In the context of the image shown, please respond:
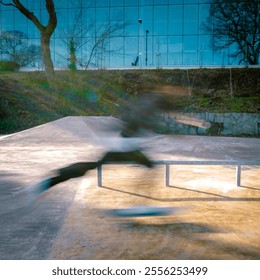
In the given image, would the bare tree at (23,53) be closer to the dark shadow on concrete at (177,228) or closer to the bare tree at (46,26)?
the bare tree at (46,26)

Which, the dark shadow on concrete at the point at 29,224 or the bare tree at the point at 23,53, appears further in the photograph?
the dark shadow on concrete at the point at 29,224

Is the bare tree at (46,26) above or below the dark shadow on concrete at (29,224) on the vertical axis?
above

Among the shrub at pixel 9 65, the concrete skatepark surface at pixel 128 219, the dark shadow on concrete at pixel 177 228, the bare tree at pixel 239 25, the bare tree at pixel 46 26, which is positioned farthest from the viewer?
the dark shadow on concrete at pixel 177 228

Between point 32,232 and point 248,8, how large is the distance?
180cm

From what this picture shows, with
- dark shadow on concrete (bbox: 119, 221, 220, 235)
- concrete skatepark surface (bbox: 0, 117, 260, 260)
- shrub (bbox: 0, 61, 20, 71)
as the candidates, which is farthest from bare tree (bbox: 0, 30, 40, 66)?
dark shadow on concrete (bbox: 119, 221, 220, 235)

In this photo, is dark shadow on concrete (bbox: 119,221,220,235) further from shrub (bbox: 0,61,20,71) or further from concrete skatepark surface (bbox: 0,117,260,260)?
shrub (bbox: 0,61,20,71)

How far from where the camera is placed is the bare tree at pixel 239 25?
823 millimetres

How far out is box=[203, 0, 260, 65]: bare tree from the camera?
82 centimetres

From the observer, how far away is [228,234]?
2.16 meters

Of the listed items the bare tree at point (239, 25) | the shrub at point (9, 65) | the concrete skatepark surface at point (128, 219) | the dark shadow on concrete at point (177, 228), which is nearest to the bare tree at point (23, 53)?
the shrub at point (9, 65)

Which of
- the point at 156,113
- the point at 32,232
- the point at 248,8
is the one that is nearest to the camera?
the point at 156,113

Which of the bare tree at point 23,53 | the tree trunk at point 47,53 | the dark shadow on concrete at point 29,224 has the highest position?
the bare tree at point 23,53
